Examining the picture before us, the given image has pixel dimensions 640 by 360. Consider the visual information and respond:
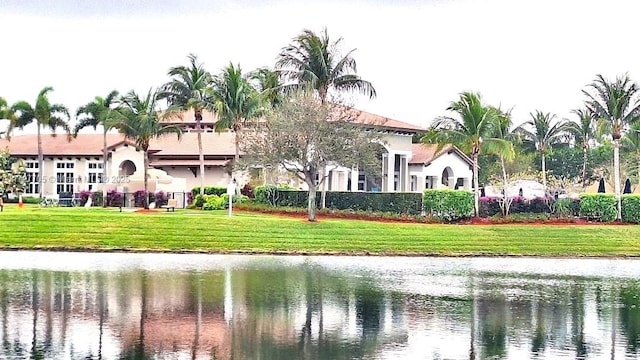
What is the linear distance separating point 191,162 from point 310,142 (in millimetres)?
20753

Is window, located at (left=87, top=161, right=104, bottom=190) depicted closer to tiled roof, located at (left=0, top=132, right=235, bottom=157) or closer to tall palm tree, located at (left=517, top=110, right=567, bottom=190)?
tiled roof, located at (left=0, top=132, right=235, bottom=157)

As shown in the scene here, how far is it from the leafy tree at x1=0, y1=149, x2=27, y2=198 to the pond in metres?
32.6

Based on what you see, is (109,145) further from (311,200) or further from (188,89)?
(311,200)

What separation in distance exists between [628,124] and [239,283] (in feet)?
104

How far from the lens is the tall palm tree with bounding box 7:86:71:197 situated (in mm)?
68812

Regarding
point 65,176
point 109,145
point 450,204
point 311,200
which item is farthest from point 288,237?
point 65,176

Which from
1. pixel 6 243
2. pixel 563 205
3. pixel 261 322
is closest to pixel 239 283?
pixel 261 322

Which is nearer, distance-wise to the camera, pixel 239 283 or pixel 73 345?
pixel 73 345

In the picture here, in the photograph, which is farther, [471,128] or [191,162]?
[191,162]

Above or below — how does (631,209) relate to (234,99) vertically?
below

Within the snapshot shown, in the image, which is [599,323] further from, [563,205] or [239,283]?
[563,205]

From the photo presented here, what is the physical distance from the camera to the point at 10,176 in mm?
65062

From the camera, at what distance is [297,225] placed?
141ft

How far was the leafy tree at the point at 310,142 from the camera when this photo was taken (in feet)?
153
